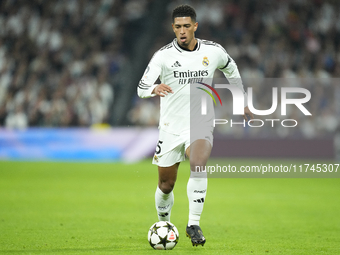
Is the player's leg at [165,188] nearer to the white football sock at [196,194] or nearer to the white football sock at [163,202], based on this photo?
the white football sock at [163,202]

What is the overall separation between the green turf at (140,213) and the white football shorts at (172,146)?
892mm

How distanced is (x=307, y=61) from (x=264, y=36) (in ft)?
5.99

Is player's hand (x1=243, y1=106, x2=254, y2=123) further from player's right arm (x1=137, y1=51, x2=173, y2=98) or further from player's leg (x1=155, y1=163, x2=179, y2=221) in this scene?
player's right arm (x1=137, y1=51, x2=173, y2=98)

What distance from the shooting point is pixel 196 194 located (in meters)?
5.61

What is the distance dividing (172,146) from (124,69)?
551 inches

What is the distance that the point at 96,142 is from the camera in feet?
55.5

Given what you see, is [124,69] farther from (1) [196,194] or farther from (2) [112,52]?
(1) [196,194]

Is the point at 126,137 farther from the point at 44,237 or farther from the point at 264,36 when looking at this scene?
the point at 44,237

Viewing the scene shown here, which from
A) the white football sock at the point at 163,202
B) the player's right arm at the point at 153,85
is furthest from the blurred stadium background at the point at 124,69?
the player's right arm at the point at 153,85

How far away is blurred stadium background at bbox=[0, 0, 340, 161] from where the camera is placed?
16828 millimetres

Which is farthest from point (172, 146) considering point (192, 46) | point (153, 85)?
point (192, 46)

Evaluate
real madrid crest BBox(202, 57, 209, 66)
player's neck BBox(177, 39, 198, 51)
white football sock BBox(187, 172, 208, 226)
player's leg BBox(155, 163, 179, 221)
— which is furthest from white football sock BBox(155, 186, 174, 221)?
player's neck BBox(177, 39, 198, 51)

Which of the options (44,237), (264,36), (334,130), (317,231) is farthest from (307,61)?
(44,237)

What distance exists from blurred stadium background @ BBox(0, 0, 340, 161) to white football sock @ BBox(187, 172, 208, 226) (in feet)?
36.7
